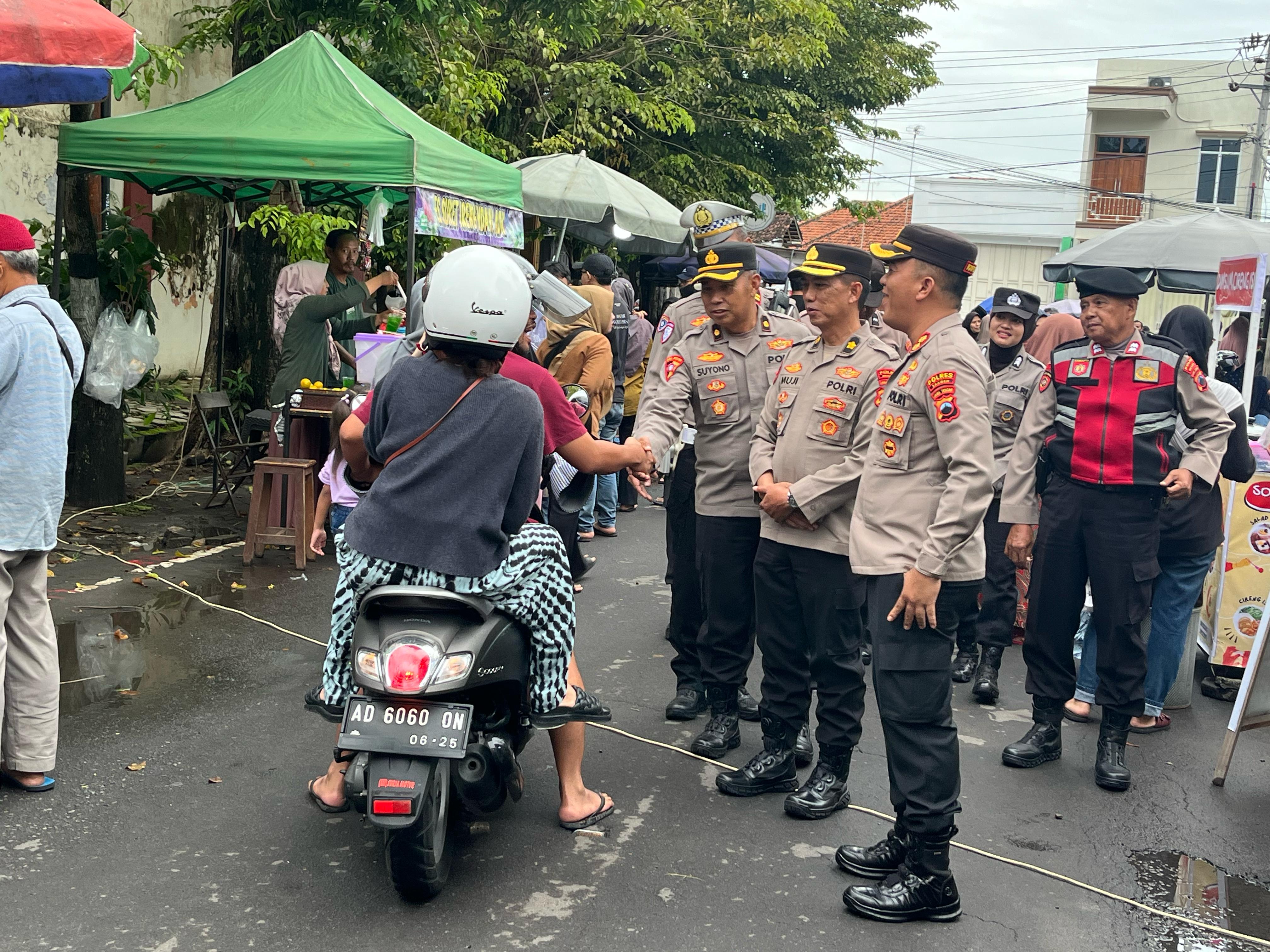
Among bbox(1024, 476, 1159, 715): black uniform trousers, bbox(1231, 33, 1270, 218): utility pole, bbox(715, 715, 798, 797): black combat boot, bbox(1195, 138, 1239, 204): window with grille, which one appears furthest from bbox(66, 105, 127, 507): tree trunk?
bbox(1195, 138, 1239, 204): window with grille

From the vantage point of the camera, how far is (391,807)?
3330mm

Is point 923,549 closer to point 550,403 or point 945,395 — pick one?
point 945,395

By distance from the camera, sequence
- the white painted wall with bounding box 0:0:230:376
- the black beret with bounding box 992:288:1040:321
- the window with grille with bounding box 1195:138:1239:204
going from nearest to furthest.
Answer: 1. the black beret with bounding box 992:288:1040:321
2. the white painted wall with bounding box 0:0:230:376
3. the window with grille with bounding box 1195:138:1239:204

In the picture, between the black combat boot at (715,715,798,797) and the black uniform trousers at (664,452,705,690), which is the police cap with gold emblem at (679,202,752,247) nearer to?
the black uniform trousers at (664,452,705,690)

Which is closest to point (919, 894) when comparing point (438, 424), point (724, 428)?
point (438, 424)

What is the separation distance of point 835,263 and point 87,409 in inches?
247

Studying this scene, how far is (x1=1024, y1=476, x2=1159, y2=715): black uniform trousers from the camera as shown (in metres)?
5.00

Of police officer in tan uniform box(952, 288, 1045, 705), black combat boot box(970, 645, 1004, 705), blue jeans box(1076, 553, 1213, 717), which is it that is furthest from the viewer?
police officer in tan uniform box(952, 288, 1045, 705)

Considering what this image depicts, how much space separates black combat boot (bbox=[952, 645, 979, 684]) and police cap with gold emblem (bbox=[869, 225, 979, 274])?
3.10 metres

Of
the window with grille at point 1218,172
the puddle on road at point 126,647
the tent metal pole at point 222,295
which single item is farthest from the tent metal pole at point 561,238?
the window with grille at point 1218,172

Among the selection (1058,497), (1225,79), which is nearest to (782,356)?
(1058,497)

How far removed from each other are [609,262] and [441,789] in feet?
25.1

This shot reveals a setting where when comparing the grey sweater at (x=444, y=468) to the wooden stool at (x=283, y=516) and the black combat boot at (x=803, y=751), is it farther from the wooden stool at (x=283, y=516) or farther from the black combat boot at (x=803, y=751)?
the wooden stool at (x=283, y=516)

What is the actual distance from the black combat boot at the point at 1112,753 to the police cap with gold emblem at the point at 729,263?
91.1 inches
